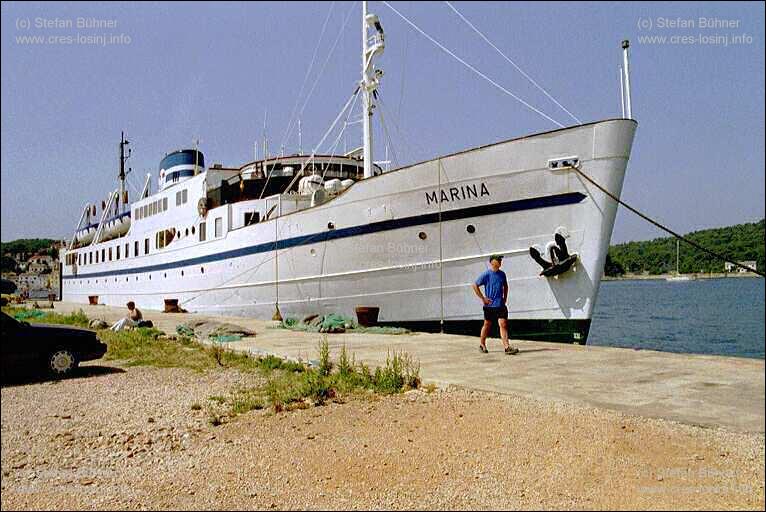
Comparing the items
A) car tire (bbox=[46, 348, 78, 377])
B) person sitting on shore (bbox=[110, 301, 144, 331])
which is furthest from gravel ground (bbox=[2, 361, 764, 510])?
person sitting on shore (bbox=[110, 301, 144, 331])

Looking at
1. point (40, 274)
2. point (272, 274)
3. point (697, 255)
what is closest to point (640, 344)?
point (697, 255)

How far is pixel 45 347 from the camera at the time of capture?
7.56 meters

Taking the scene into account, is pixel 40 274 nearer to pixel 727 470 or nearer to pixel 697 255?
Result: pixel 697 255

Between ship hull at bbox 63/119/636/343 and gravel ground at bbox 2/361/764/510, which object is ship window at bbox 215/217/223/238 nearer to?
ship hull at bbox 63/119/636/343

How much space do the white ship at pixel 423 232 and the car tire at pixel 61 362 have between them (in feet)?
25.8

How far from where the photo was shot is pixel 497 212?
13.0 metres

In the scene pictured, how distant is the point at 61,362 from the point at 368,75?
12.2 metres

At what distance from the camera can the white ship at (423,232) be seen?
40.5 feet

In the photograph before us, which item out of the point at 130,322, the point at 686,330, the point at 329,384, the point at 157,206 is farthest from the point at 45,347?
the point at 686,330

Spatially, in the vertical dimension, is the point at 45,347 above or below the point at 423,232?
below

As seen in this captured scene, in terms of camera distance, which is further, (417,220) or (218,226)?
(218,226)

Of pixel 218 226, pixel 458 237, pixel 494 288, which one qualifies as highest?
pixel 218 226

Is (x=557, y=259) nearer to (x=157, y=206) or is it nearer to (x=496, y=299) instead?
(x=496, y=299)

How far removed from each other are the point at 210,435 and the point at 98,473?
3.74 feet
